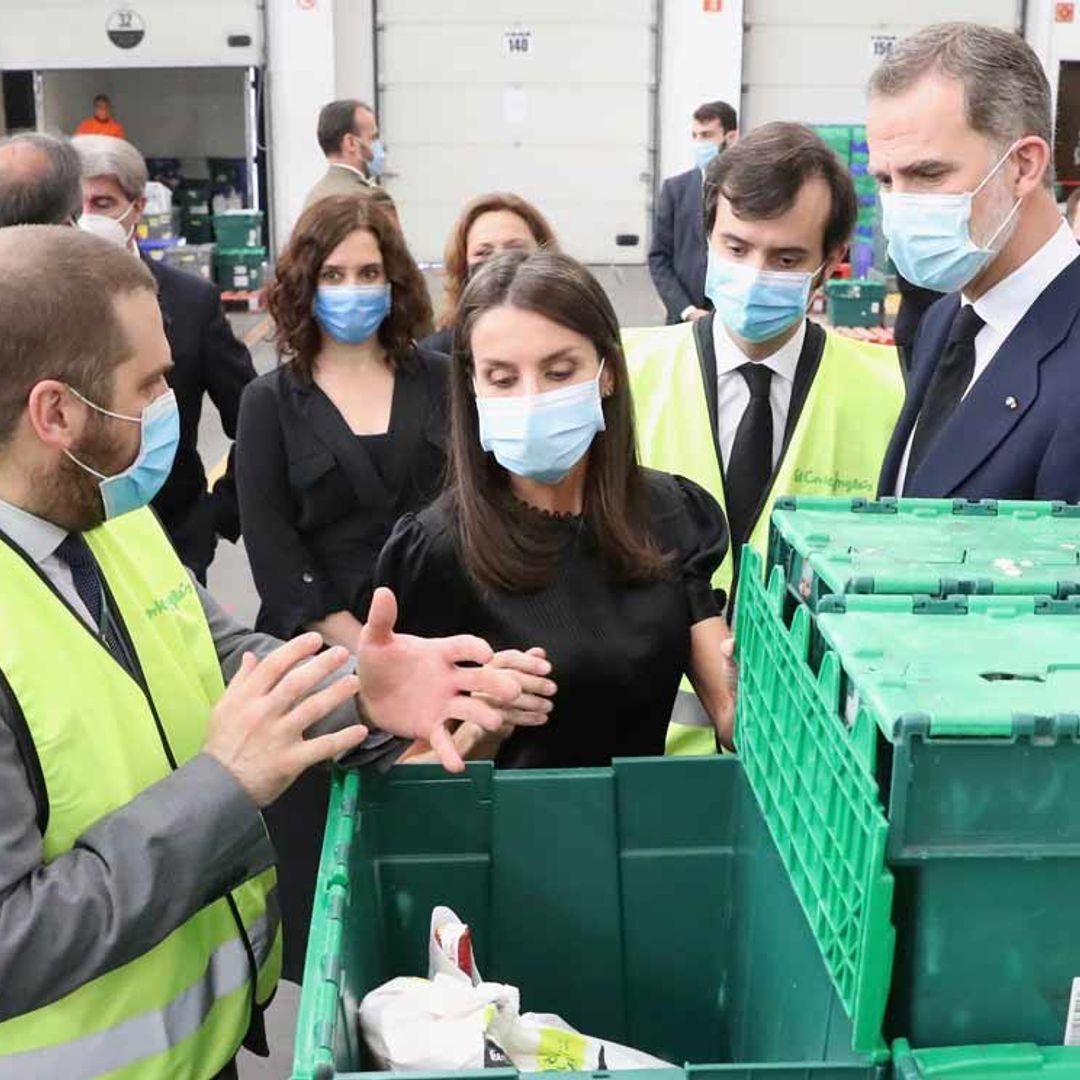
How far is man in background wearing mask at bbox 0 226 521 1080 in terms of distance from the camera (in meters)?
1.26

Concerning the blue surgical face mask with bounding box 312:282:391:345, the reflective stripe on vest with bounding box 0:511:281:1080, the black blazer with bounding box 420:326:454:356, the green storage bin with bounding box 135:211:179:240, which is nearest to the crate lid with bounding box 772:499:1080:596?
the reflective stripe on vest with bounding box 0:511:281:1080

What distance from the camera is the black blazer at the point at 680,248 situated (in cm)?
659

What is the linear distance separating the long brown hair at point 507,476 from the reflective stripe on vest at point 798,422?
0.88ft

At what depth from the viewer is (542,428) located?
6.46 ft

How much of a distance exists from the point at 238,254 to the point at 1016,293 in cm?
999

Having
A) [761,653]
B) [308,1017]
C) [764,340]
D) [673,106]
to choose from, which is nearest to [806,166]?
[764,340]

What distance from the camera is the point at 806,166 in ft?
7.57

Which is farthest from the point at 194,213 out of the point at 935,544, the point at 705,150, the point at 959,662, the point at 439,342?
the point at 959,662

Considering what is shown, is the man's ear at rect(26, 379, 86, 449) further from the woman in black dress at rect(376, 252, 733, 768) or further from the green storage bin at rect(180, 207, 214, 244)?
the green storage bin at rect(180, 207, 214, 244)

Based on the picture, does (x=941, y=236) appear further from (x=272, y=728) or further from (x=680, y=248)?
(x=680, y=248)

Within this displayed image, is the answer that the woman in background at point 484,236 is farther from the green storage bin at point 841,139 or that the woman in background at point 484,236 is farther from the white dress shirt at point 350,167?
the green storage bin at point 841,139

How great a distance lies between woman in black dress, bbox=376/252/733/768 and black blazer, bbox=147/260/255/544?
151 centimetres

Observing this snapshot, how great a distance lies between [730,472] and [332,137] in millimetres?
4598

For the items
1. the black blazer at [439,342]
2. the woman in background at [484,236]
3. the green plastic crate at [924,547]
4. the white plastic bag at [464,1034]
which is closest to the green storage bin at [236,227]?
the woman in background at [484,236]
